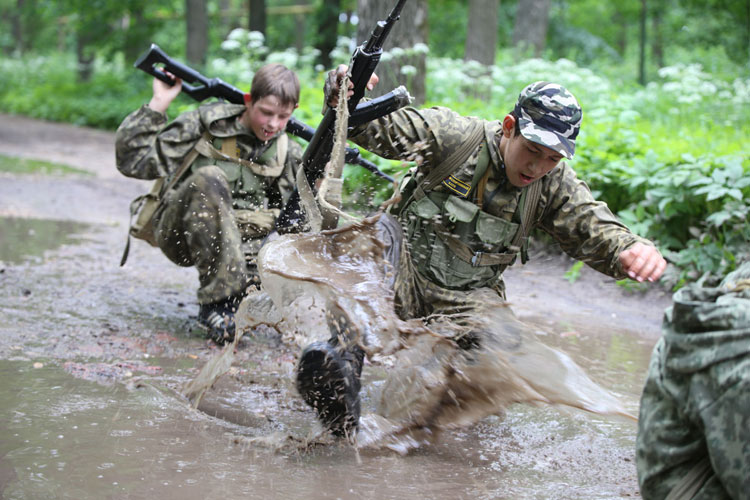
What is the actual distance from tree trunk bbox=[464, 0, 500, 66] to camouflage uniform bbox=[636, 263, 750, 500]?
44.0 ft

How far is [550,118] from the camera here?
11.6 feet

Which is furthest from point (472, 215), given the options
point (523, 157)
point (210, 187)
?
point (210, 187)

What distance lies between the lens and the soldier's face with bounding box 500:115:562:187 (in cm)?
359

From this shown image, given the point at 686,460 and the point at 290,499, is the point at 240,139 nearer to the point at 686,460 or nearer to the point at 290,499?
the point at 290,499

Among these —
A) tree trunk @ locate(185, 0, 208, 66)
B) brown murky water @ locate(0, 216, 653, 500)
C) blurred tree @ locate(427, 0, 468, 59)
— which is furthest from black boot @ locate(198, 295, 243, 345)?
blurred tree @ locate(427, 0, 468, 59)

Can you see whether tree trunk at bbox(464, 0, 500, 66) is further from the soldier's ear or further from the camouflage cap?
the camouflage cap

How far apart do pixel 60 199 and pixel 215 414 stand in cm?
770

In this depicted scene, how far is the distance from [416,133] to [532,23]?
15.2 meters

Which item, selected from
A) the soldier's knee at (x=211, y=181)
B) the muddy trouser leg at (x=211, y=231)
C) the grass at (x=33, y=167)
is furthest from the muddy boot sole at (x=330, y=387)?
the grass at (x=33, y=167)

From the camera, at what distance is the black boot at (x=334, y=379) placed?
11.5 feet

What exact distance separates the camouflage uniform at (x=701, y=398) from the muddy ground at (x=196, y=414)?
1190 millimetres

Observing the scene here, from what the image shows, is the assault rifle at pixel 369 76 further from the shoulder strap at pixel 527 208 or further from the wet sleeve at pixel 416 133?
the shoulder strap at pixel 527 208

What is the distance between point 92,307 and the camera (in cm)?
575

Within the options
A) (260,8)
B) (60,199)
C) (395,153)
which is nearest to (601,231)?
(395,153)
